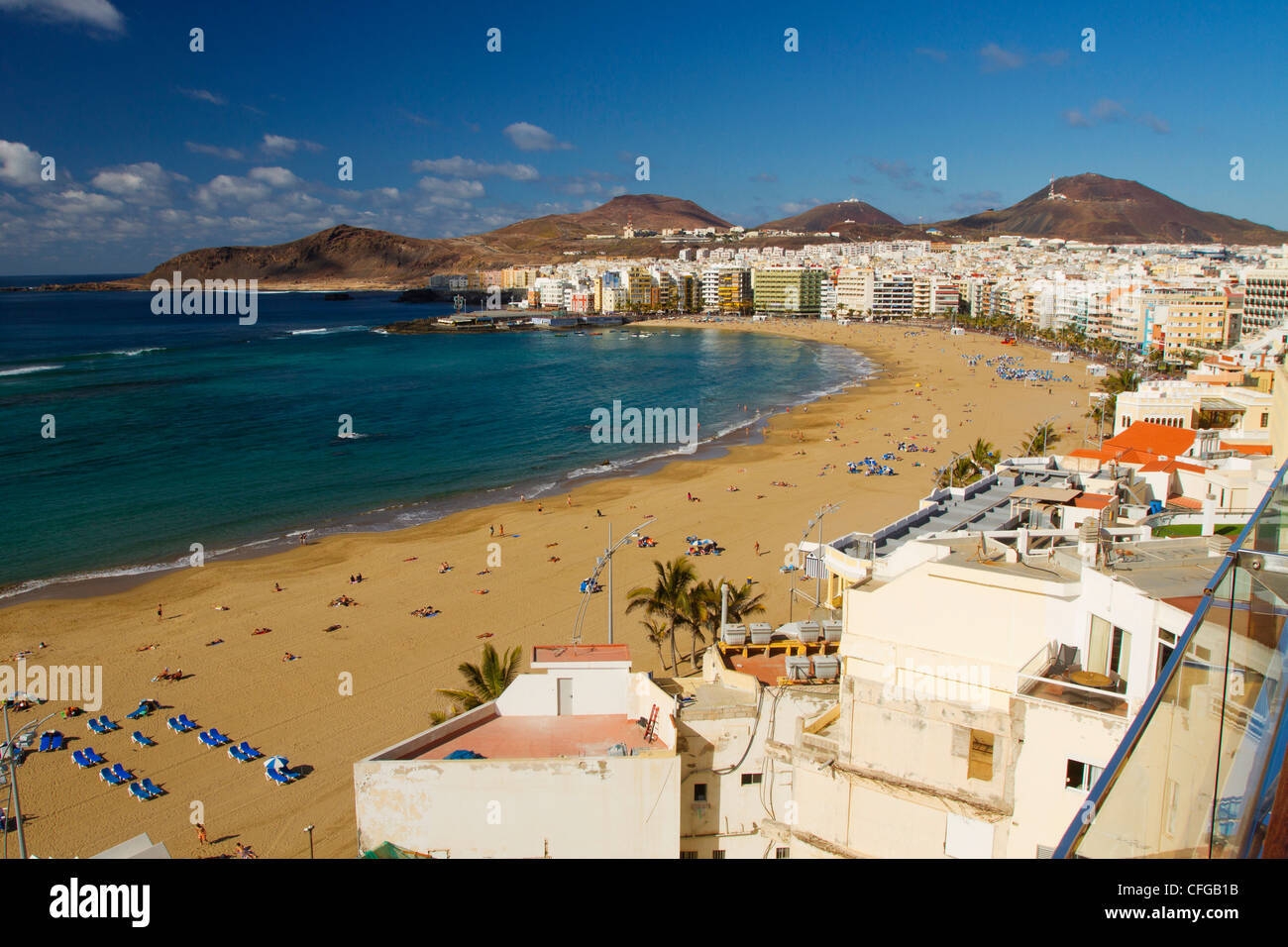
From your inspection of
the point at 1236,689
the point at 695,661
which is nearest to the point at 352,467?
the point at 695,661

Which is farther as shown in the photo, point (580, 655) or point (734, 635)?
point (734, 635)

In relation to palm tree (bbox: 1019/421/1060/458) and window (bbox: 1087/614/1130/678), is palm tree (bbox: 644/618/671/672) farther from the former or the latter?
palm tree (bbox: 1019/421/1060/458)

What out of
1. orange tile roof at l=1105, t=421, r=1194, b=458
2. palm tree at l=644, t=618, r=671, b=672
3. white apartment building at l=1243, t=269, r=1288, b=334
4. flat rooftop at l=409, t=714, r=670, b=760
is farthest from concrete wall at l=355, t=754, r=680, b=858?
white apartment building at l=1243, t=269, r=1288, b=334

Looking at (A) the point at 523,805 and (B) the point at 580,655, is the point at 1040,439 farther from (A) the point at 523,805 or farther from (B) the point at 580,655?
(A) the point at 523,805

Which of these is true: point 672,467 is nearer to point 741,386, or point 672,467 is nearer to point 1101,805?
point 741,386

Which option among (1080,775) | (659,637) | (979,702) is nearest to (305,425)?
(659,637)
